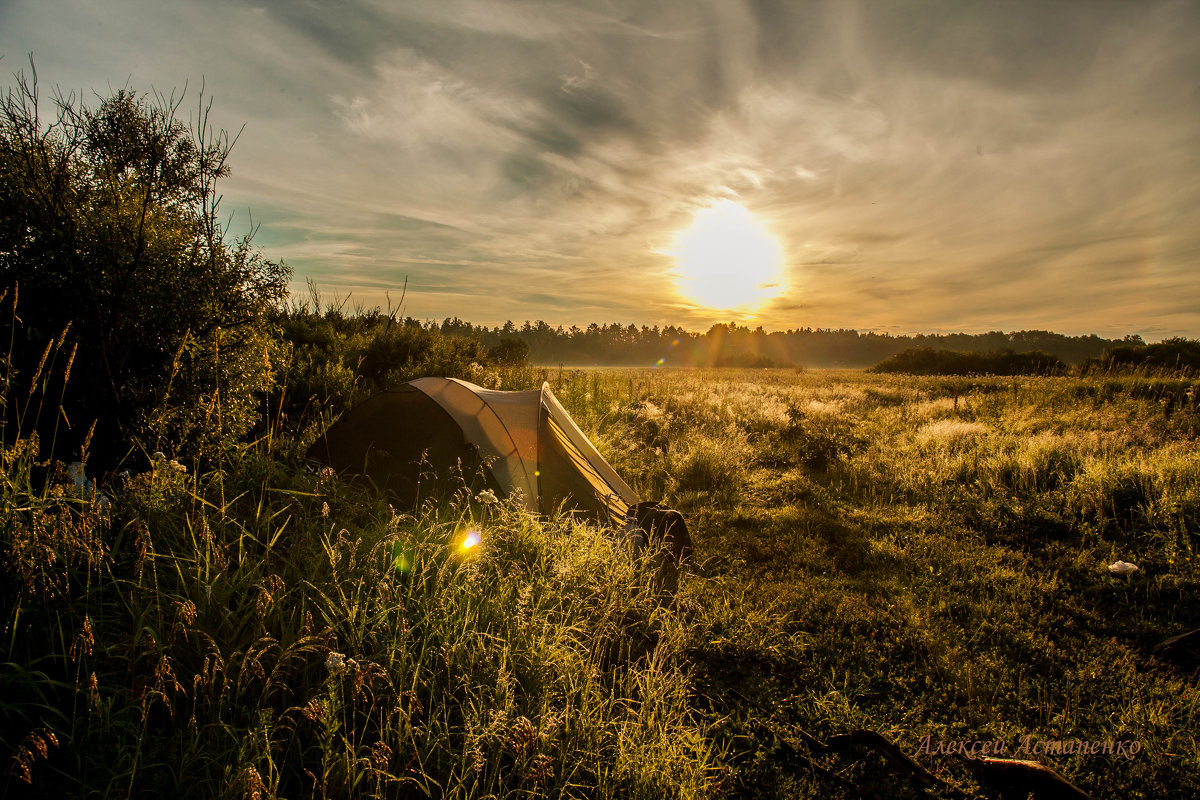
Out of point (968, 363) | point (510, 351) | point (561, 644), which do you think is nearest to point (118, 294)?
point (561, 644)

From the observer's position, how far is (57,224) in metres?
4.64

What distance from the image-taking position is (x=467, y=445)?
603 centimetres

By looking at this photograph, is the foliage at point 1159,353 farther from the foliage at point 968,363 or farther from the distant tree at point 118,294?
the distant tree at point 118,294

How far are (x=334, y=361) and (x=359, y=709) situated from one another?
10335mm

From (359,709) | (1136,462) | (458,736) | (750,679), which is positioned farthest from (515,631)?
(1136,462)

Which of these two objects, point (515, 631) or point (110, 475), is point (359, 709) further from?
point (110, 475)

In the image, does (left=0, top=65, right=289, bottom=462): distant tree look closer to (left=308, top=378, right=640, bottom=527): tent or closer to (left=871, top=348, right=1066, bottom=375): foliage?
(left=308, top=378, right=640, bottom=527): tent

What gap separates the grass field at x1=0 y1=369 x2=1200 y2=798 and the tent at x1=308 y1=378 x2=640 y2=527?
54cm

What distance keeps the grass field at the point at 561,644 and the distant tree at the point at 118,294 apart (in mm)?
1204

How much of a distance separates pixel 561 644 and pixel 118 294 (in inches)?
A: 202

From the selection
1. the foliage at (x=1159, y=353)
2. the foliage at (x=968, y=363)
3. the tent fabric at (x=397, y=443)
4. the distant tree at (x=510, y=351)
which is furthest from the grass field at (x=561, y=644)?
the foliage at (x=968, y=363)

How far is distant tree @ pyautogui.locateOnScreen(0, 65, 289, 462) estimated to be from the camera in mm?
4633

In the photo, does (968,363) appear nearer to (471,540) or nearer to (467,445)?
(467,445)

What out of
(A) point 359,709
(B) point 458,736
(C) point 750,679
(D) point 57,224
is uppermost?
(D) point 57,224
